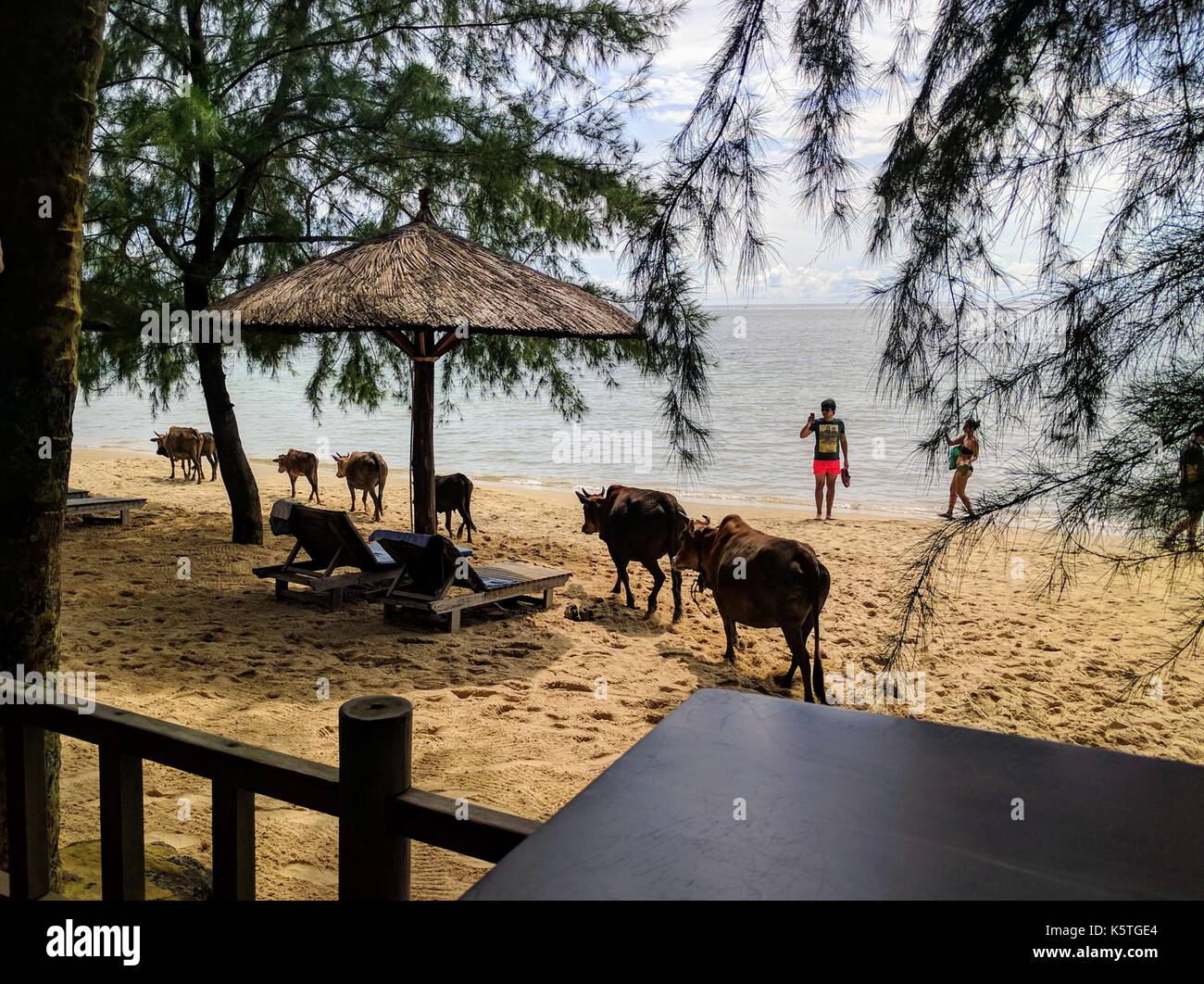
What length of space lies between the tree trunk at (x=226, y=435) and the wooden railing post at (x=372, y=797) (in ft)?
26.6

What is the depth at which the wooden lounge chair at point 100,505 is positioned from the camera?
32.0 feet

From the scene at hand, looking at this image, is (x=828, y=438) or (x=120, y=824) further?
(x=828, y=438)

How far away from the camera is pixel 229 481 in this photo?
943 cm

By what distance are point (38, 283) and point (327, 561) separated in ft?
16.7

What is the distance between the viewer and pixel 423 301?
662 cm

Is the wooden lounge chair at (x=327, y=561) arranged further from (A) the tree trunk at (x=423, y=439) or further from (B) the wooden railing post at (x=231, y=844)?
(B) the wooden railing post at (x=231, y=844)

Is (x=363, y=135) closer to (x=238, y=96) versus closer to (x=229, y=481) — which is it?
(x=238, y=96)

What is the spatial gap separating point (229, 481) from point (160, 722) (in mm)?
8003

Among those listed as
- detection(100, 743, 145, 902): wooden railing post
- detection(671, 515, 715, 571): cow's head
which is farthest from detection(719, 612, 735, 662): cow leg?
detection(100, 743, 145, 902): wooden railing post

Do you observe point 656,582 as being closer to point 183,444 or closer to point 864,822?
point 864,822

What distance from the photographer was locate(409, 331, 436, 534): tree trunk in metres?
7.64

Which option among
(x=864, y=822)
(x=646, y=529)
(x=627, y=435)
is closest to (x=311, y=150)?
(x=646, y=529)

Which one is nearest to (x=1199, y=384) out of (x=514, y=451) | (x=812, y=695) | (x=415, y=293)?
(x=812, y=695)

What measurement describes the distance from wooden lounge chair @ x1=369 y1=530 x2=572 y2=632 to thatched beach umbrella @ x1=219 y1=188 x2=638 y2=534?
3.06ft
